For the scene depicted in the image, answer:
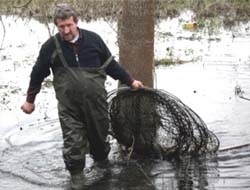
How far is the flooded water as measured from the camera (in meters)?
7.45

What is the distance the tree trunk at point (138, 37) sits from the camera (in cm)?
828

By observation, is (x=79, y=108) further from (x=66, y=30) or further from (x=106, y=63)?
(x=66, y=30)

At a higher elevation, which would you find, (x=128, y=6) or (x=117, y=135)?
(x=128, y=6)

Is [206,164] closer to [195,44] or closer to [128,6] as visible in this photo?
[128,6]

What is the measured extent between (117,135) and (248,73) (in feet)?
22.5

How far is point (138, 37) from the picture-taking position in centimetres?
830

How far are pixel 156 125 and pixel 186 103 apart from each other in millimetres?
3566

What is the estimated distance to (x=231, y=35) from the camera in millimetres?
21312

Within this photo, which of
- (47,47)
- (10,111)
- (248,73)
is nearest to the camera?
(47,47)

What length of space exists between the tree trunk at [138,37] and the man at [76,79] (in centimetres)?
98

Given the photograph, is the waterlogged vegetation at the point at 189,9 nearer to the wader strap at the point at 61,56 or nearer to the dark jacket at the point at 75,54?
the dark jacket at the point at 75,54

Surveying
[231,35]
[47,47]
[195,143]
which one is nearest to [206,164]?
[195,143]

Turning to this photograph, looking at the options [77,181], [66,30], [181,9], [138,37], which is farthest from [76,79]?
[181,9]

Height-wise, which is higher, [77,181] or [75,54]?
[75,54]
